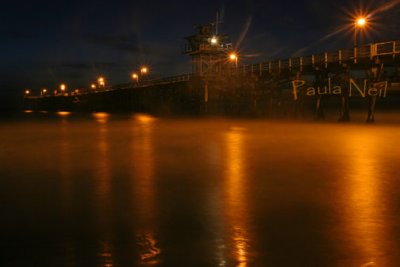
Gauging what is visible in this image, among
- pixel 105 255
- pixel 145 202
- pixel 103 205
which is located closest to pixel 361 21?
pixel 145 202

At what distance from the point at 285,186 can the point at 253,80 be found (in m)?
37.2

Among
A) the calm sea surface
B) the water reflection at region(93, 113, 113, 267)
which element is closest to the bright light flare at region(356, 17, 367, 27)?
the calm sea surface

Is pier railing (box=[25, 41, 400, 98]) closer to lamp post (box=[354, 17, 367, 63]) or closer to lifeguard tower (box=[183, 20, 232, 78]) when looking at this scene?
lamp post (box=[354, 17, 367, 63])

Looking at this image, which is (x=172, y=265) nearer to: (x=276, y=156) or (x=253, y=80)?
(x=276, y=156)

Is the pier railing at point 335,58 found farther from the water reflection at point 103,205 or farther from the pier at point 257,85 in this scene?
the water reflection at point 103,205

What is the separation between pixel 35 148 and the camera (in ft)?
71.7

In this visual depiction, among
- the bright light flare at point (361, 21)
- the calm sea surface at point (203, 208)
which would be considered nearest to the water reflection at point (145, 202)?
the calm sea surface at point (203, 208)

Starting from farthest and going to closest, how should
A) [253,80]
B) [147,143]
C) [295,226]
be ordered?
[253,80] < [147,143] < [295,226]

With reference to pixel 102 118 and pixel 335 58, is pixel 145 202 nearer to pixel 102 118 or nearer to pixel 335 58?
pixel 335 58

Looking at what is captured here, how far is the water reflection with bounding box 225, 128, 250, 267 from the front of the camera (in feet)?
23.5

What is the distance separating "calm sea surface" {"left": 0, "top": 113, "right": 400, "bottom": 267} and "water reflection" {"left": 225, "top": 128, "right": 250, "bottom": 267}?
0.07ft

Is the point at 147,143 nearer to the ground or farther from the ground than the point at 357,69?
nearer to the ground

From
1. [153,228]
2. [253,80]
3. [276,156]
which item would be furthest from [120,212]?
[253,80]

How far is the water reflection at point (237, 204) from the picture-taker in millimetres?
7156
